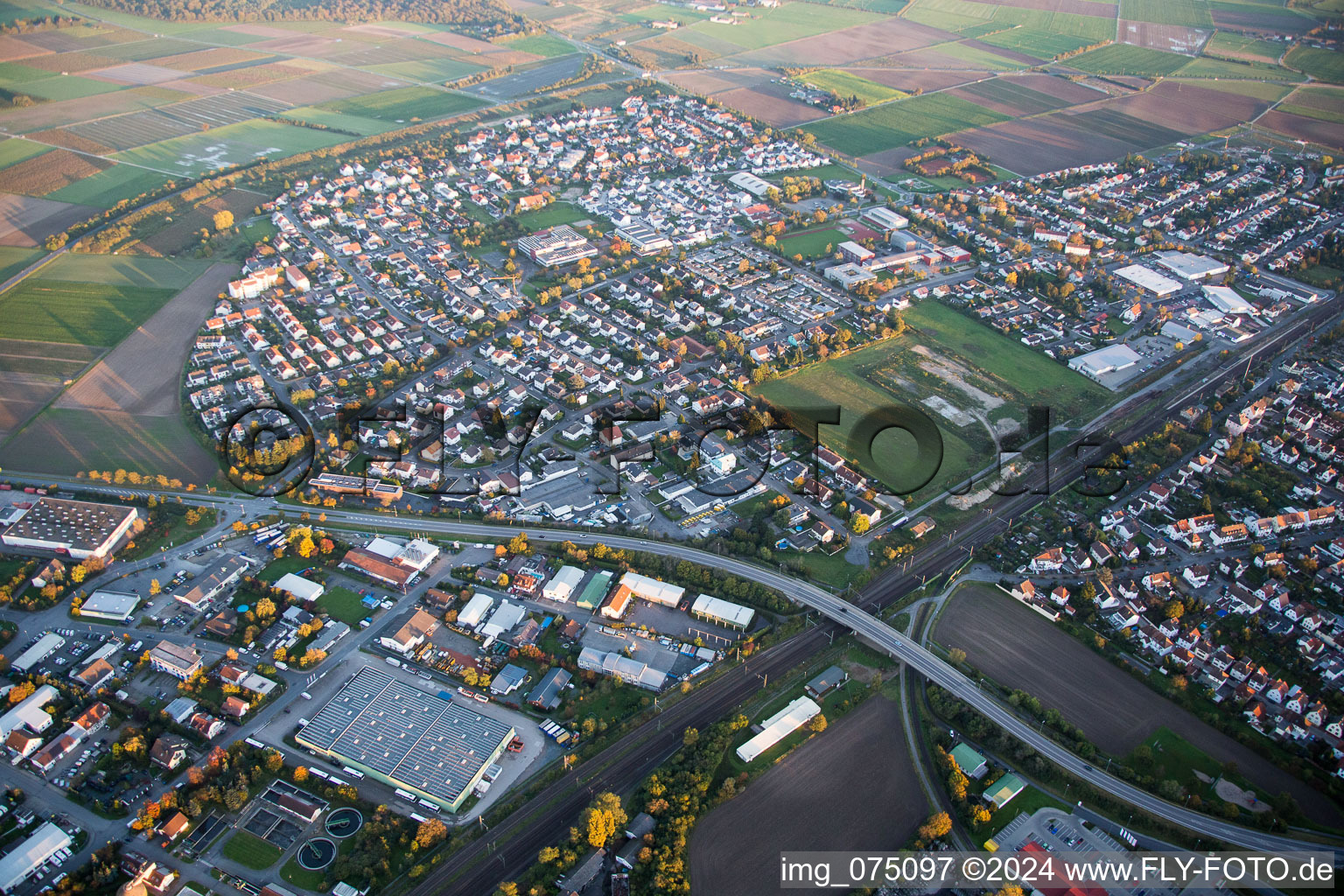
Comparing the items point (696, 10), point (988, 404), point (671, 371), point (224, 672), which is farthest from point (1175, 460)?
point (696, 10)

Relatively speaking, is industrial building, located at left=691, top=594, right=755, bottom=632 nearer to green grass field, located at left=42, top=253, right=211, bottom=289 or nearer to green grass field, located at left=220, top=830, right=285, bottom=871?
green grass field, located at left=220, top=830, right=285, bottom=871

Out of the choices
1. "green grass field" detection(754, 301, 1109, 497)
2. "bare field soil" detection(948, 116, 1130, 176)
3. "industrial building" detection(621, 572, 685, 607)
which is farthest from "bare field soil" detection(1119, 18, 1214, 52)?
"industrial building" detection(621, 572, 685, 607)

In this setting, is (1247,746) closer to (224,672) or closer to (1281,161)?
(224,672)

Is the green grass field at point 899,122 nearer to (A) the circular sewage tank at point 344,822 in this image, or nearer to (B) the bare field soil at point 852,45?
(B) the bare field soil at point 852,45

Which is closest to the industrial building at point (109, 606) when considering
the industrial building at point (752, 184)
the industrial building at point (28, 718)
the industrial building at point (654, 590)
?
the industrial building at point (28, 718)

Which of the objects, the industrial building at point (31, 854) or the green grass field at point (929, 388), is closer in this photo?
the industrial building at point (31, 854)

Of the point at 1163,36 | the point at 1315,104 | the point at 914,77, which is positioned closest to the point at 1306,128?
the point at 1315,104

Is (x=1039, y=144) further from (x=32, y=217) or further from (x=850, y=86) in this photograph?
(x=32, y=217)
